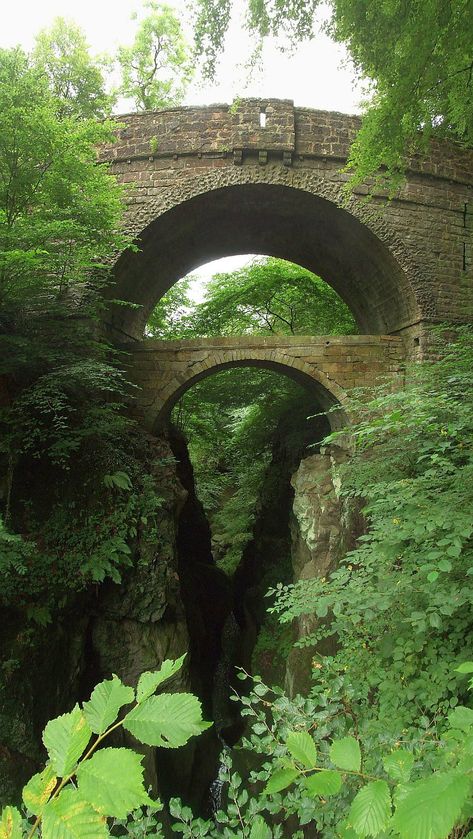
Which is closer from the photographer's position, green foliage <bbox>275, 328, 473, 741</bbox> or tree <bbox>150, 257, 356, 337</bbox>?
green foliage <bbox>275, 328, 473, 741</bbox>

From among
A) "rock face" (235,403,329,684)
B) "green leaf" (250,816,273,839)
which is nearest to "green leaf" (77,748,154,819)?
"green leaf" (250,816,273,839)

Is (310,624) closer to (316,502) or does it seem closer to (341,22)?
(316,502)

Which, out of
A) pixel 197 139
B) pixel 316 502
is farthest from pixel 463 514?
pixel 197 139

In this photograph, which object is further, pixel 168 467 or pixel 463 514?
pixel 168 467

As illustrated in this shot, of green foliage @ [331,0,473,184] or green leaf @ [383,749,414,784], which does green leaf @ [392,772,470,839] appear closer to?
green leaf @ [383,749,414,784]

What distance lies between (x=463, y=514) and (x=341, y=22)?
464 cm

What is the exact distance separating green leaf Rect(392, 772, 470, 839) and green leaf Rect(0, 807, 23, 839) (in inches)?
23.9

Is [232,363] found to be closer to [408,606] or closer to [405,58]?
[405,58]

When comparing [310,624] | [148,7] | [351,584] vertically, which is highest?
[148,7]

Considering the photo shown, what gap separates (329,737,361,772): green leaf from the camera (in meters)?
1.06

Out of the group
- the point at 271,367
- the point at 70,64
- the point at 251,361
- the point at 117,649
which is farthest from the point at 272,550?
the point at 70,64

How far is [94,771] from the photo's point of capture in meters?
0.71

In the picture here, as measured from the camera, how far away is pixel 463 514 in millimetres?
3059

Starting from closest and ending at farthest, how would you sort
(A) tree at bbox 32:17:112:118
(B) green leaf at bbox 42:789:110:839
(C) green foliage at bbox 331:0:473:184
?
(B) green leaf at bbox 42:789:110:839 < (C) green foliage at bbox 331:0:473:184 < (A) tree at bbox 32:17:112:118
